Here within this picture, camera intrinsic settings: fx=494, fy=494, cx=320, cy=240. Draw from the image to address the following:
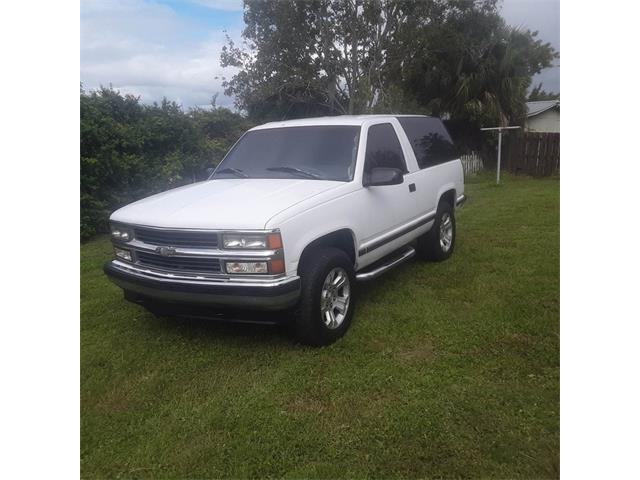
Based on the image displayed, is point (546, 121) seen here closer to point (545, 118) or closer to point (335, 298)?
point (545, 118)

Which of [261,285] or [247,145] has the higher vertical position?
[247,145]

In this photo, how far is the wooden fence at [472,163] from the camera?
18.2 meters

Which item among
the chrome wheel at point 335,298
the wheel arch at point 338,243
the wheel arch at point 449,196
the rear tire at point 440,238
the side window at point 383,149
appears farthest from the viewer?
the wheel arch at point 449,196

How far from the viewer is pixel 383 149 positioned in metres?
4.99

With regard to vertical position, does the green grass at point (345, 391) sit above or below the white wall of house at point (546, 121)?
below

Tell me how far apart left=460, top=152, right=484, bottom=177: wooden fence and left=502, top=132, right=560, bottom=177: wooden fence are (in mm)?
1162

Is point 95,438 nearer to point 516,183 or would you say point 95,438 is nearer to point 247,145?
point 247,145

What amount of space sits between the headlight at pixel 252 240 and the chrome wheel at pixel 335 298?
621mm

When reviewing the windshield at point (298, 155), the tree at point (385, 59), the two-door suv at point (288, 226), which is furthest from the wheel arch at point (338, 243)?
the tree at point (385, 59)

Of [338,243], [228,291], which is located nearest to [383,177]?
[338,243]

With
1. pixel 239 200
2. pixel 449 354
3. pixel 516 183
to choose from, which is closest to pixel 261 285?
pixel 239 200

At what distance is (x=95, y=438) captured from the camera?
294cm

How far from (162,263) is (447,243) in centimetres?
397

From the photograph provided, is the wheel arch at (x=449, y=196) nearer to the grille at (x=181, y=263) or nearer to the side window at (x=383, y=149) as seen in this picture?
the side window at (x=383, y=149)
